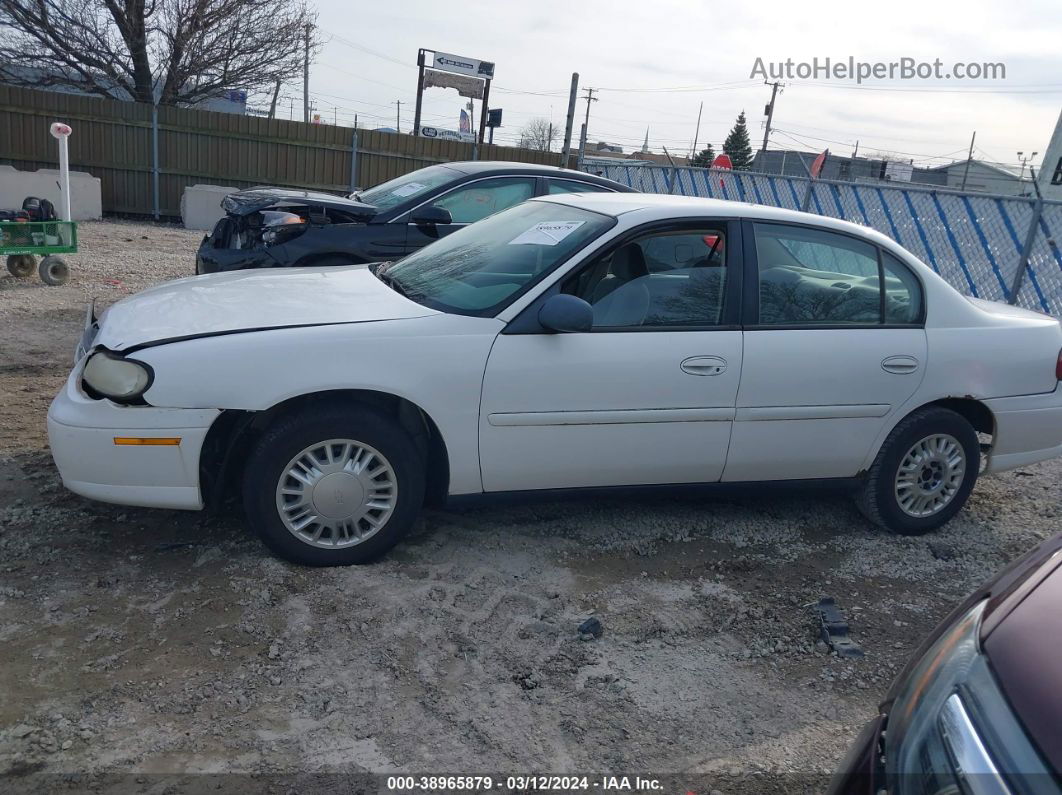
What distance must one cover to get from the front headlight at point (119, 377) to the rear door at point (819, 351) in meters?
2.56

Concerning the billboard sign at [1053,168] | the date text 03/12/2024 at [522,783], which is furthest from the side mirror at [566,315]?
the billboard sign at [1053,168]

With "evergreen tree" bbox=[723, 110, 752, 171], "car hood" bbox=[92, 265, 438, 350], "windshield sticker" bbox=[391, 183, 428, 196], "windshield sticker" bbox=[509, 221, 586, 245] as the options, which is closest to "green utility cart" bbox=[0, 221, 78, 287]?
"windshield sticker" bbox=[391, 183, 428, 196]

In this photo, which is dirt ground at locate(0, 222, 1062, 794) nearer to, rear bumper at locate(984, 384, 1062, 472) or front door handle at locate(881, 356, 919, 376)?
rear bumper at locate(984, 384, 1062, 472)

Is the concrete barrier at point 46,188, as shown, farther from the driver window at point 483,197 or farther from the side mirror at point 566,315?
the side mirror at point 566,315

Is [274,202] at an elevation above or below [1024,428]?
above

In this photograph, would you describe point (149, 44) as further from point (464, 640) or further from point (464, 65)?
point (464, 640)

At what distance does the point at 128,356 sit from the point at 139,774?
1.62 metres

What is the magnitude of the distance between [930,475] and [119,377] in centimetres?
391

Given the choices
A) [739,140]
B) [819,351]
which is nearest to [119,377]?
[819,351]

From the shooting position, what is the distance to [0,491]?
423cm

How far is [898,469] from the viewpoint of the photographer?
15.0ft

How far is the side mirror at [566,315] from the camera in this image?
3715 millimetres

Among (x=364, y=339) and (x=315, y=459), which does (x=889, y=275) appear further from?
(x=315, y=459)

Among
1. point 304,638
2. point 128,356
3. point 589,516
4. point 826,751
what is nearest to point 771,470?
point 589,516
